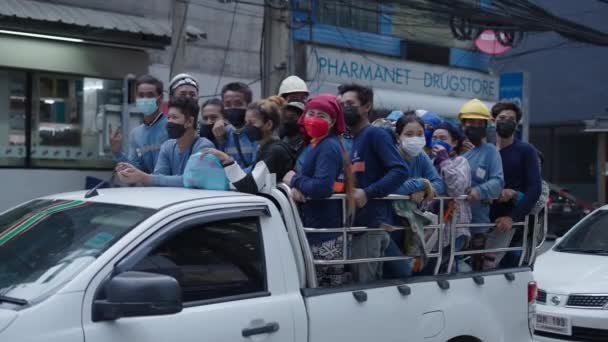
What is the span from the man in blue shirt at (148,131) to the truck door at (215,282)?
76.6 inches

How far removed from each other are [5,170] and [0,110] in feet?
2.92

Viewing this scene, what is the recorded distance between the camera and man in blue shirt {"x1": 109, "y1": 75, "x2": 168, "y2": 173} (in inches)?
218

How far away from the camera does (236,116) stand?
538 centimetres

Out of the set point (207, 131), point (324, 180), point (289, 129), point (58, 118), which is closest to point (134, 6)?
point (58, 118)

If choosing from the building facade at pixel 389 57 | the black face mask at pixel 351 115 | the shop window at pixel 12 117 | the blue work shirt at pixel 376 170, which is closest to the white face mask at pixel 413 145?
the blue work shirt at pixel 376 170

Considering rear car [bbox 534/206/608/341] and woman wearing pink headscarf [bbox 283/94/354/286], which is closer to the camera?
woman wearing pink headscarf [bbox 283/94/354/286]

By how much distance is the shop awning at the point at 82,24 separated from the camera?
399 inches

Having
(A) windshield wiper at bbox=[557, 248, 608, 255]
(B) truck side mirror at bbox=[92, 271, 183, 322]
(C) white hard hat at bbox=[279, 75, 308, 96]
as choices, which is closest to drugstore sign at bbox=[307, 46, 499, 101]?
(A) windshield wiper at bbox=[557, 248, 608, 255]

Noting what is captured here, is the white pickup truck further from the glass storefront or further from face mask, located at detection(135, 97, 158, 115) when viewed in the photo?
the glass storefront

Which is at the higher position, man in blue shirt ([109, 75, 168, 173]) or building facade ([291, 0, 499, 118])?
building facade ([291, 0, 499, 118])

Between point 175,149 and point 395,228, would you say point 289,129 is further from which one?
point 395,228

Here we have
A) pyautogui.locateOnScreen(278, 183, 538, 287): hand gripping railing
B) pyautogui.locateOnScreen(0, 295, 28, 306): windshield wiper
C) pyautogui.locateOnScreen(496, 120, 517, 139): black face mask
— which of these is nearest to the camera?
pyautogui.locateOnScreen(0, 295, 28, 306): windshield wiper

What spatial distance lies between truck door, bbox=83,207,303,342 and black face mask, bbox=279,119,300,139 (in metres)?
1.33

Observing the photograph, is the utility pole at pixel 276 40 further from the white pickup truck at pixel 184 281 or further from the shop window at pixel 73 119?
the white pickup truck at pixel 184 281
